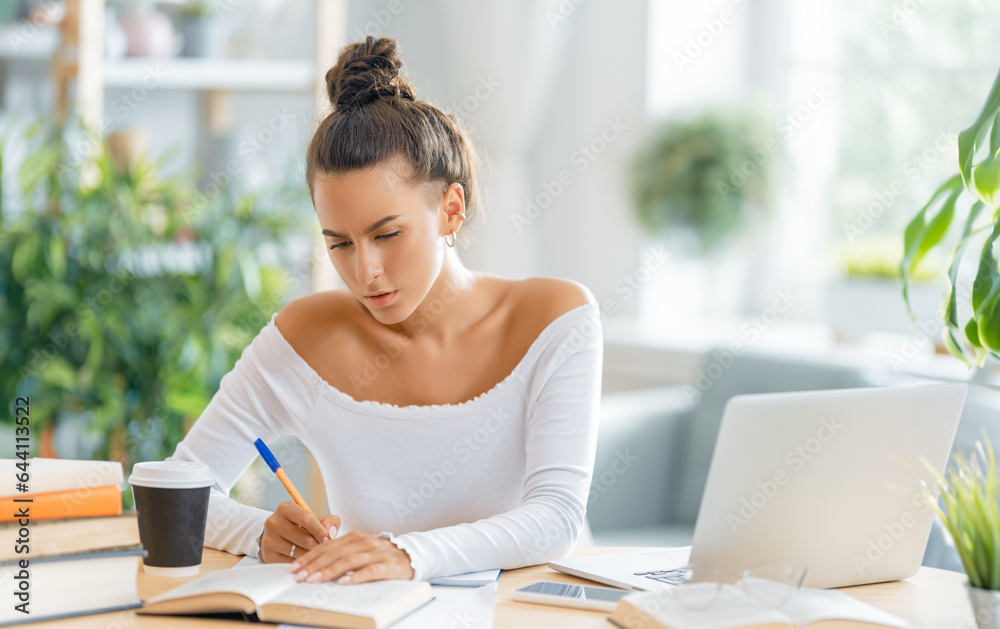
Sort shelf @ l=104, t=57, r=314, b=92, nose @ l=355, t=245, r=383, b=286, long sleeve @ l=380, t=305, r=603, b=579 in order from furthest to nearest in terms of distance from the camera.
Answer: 1. shelf @ l=104, t=57, r=314, b=92
2. nose @ l=355, t=245, r=383, b=286
3. long sleeve @ l=380, t=305, r=603, b=579

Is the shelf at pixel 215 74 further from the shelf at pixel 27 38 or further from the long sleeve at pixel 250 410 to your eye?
the long sleeve at pixel 250 410

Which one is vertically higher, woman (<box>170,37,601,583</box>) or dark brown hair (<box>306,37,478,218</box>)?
dark brown hair (<box>306,37,478,218</box>)

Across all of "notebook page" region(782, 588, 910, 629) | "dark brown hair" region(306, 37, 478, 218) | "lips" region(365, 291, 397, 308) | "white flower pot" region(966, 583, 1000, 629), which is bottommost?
"notebook page" region(782, 588, 910, 629)

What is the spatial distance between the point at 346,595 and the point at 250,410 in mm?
559

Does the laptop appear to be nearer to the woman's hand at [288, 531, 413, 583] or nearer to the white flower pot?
the white flower pot

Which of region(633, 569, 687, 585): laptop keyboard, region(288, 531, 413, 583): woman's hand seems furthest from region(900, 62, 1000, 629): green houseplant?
region(288, 531, 413, 583): woman's hand

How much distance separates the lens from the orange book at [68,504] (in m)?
0.85

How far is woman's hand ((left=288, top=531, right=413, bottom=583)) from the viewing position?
36.4 inches

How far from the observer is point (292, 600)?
85 centimetres

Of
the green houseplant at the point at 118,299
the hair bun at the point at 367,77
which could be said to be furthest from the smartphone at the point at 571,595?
the green houseplant at the point at 118,299

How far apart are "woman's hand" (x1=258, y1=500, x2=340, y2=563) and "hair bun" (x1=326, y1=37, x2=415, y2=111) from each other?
22.8 inches

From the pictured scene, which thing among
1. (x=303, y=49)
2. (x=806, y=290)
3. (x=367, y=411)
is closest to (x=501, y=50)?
(x=303, y=49)

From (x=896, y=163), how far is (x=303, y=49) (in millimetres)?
2051

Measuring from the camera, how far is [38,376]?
2441mm
